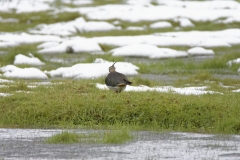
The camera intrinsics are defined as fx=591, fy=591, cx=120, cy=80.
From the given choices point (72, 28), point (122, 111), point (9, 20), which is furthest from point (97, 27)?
point (122, 111)

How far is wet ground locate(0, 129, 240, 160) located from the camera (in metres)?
8.41

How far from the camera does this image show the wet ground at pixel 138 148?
8.41 metres

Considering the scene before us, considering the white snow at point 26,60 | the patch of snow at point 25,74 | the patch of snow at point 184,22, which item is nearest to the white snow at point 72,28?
the patch of snow at point 184,22

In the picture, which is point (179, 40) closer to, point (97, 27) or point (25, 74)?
point (97, 27)

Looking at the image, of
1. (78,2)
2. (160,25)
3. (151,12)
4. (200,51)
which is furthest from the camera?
(78,2)

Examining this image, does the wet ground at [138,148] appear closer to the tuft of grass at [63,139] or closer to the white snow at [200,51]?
the tuft of grass at [63,139]

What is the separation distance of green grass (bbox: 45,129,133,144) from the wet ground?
0.13 m

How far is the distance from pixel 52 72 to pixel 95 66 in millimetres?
1388

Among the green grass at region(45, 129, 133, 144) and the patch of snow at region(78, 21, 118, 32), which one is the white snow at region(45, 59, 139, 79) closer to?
the green grass at region(45, 129, 133, 144)

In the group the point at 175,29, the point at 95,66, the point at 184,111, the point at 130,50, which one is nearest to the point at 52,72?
the point at 95,66

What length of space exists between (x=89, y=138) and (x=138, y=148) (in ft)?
3.28

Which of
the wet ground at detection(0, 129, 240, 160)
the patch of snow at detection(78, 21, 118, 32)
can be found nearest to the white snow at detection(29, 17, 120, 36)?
the patch of snow at detection(78, 21, 118, 32)

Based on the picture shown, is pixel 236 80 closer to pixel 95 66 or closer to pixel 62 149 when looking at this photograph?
pixel 95 66

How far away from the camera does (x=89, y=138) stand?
31.4 ft
